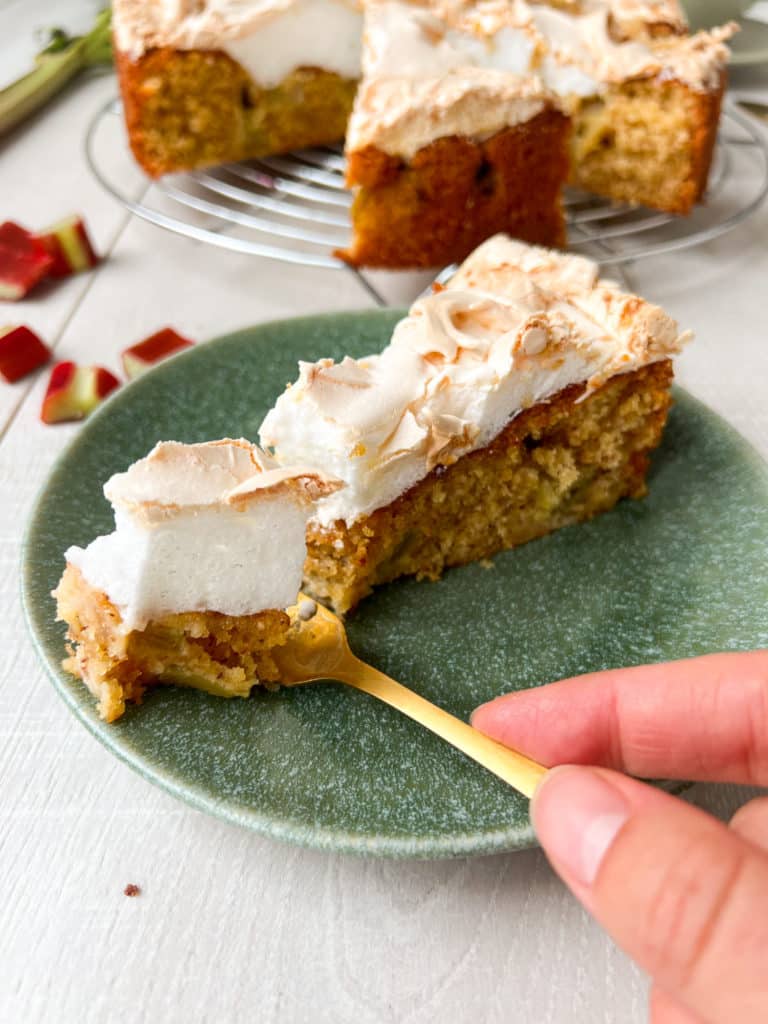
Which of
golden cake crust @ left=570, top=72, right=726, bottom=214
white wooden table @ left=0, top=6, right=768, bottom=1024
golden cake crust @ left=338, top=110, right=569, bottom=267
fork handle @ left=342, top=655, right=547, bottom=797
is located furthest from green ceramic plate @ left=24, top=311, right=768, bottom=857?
golden cake crust @ left=570, top=72, right=726, bottom=214

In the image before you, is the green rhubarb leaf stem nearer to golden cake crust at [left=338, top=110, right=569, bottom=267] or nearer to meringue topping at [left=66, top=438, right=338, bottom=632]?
golden cake crust at [left=338, top=110, right=569, bottom=267]

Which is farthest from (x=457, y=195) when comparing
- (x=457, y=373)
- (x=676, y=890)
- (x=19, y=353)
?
(x=676, y=890)

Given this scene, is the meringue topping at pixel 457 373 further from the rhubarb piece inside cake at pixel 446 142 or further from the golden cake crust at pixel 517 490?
the rhubarb piece inside cake at pixel 446 142

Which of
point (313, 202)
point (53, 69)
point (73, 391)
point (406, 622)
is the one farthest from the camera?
point (53, 69)

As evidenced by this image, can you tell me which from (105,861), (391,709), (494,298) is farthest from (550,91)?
(105,861)

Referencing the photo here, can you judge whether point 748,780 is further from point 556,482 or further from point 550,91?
point 550,91

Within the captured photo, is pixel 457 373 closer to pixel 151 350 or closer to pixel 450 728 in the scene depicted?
pixel 450 728
